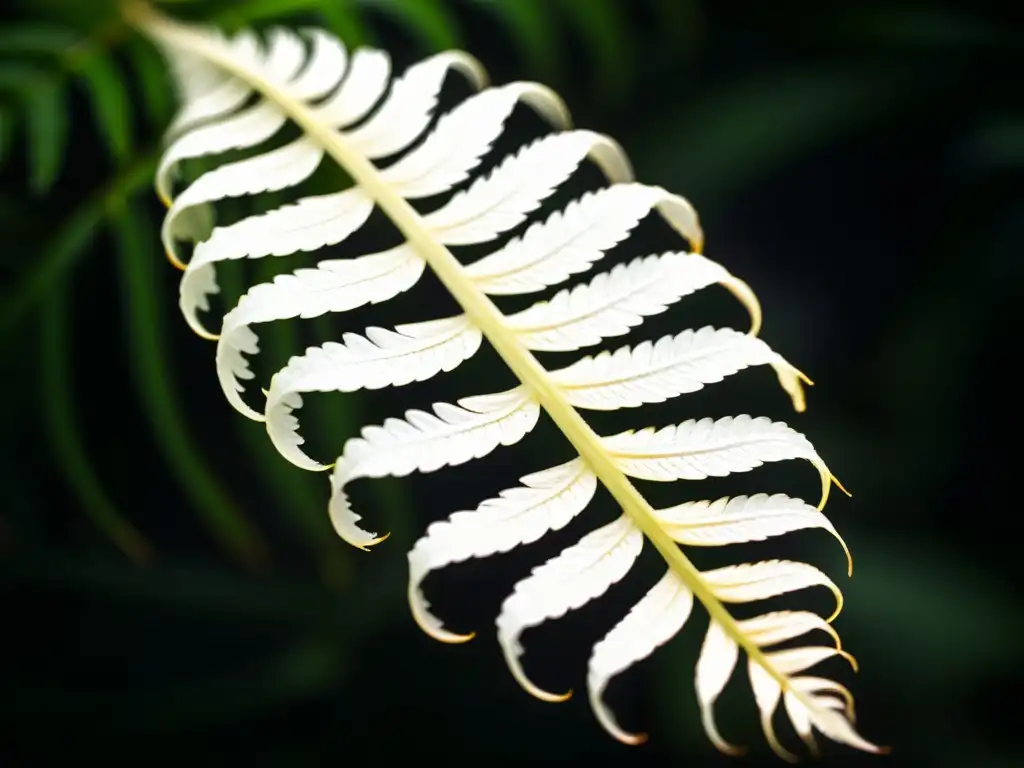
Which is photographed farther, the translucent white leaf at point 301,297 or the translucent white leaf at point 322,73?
the translucent white leaf at point 322,73

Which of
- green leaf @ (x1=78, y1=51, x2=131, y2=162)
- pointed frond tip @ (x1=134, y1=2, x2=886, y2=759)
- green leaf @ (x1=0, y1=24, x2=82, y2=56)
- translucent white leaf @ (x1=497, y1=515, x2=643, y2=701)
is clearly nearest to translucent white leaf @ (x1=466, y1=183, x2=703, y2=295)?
pointed frond tip @ (x1=134, y1=2, x2=886, y2=759)

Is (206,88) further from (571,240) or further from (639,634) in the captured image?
(639,634)

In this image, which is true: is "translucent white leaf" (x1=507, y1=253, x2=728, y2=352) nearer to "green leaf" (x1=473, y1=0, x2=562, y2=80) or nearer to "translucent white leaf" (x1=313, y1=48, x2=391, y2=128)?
"translucent white leaf" (x1=313, y1=48, x2=391, y2=128)

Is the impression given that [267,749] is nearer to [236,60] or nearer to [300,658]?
[300,658]

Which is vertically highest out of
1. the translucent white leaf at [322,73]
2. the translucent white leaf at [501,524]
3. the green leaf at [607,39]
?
the green leaf at [607,39]

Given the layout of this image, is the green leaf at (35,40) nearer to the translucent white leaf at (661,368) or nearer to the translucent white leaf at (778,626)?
the translucent white leaf at (661,368)

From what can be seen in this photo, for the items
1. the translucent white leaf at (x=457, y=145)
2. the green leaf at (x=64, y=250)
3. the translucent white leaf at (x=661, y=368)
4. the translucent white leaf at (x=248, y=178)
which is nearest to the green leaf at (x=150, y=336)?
the green leaf at (x=64, y=250)

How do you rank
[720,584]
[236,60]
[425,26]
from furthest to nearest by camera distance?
[425,26] < [236,60] < [720,584]

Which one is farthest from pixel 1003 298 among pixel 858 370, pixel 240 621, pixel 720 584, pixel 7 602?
pixel 7 602
